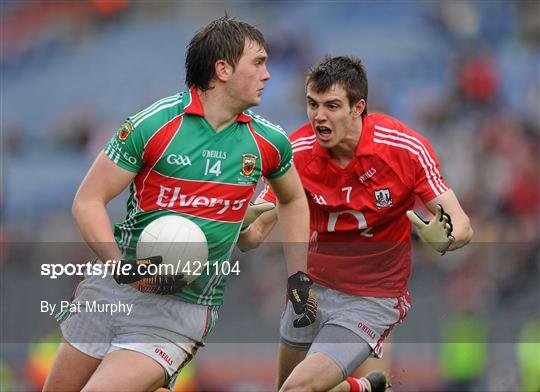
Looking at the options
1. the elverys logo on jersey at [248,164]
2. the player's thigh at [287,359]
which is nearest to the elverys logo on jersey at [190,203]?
the elverys logo on jersey at [248,164]

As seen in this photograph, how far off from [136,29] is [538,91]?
660 centimetres

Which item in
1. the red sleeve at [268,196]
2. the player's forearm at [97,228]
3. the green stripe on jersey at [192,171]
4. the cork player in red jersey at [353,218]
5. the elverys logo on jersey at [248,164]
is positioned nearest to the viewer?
the player's forearm at [97,228]

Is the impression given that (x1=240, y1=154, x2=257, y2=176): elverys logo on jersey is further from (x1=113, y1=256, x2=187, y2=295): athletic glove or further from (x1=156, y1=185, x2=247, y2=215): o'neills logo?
(x1=113, y1=256, x2=187, y2=295): athletic glove

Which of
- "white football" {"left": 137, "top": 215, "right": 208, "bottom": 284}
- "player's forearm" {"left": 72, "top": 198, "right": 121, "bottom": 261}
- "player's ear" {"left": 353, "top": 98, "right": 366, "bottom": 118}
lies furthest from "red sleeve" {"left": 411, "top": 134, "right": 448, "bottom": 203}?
"player's forearm" {"left": 72, "top": 198, "right": 121, "bottom": 261}

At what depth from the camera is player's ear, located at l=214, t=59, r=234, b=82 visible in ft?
18.7

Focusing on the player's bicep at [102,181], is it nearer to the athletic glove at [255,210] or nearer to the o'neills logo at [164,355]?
the o'neills logo at [164,355]

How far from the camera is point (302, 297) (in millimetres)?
6180

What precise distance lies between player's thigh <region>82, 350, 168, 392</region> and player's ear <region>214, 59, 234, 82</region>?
142 cm

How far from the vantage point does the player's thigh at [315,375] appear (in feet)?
20.5

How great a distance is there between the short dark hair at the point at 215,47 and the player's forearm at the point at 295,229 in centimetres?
91

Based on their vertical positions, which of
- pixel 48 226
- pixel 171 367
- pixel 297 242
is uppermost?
pixel 48 226

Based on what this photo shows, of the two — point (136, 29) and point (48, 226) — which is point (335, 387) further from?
point (136, 29)

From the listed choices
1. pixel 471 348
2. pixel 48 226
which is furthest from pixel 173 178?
pixel 48 226

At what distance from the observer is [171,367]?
5.62 metres
